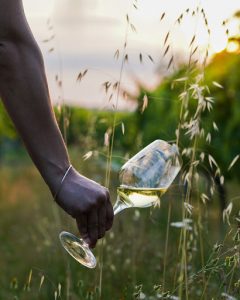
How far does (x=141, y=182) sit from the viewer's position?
2451 mm

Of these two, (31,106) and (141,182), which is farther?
(141,182)

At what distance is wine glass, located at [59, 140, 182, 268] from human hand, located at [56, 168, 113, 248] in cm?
26

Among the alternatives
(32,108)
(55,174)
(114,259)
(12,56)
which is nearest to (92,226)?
(55,174)

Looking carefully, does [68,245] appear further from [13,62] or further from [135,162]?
[13,62]

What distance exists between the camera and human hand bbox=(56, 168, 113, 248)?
2.02 m

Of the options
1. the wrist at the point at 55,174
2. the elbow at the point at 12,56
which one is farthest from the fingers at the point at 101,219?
the elbow at the point at 12,56

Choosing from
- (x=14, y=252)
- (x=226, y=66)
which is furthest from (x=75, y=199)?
(x=226, y=66)

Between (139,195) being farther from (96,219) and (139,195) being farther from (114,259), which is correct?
(114,259)

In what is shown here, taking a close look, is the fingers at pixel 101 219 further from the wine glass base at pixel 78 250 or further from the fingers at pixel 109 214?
the wine glass base at pixel 78 250

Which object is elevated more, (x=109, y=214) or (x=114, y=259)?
(x=109, y=214)

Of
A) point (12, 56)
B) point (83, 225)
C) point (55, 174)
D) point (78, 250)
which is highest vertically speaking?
point (12, 56)

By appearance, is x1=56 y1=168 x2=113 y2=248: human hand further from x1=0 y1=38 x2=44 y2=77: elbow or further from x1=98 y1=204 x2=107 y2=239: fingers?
x1=0 y1=38 x2=44 y2=77: elbow

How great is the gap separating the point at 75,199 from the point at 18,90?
330 mm

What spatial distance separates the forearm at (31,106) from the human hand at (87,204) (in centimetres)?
5
